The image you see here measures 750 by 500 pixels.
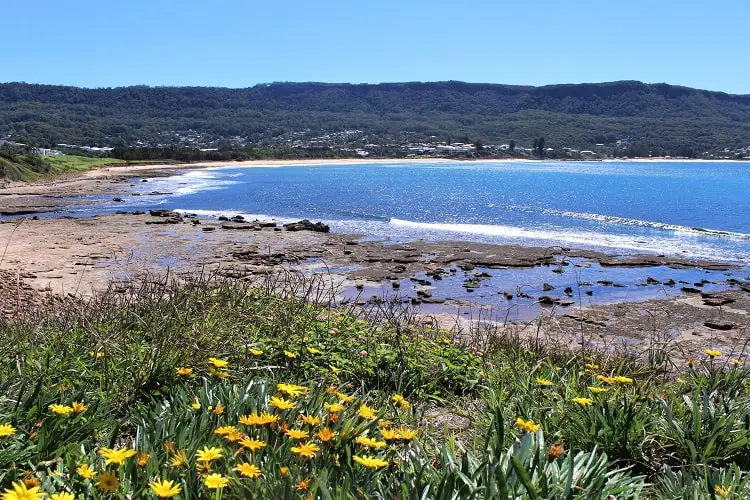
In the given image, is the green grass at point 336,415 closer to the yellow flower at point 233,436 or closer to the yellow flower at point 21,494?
the yellow flower at point 233,436

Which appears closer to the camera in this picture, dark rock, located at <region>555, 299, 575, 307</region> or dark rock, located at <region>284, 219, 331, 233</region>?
dark rock, located at <region>555, 299, 575, 307</region>

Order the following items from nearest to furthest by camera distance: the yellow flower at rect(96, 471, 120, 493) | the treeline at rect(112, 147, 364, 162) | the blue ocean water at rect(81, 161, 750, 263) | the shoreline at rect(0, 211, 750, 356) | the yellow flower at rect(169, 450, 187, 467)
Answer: the yellow flower at rect(96, 471, 120, 493) < the yellow flower at rect(169, 450, 187, 467) < the shoreline at rect(0, 211, 750, 356) < the blue ocean water at rect(81, 161, 750, 263) < the treeline at rect(112, 147, 364, 162)

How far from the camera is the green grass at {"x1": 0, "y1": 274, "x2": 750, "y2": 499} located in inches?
112

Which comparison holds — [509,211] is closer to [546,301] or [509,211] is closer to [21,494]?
[546,301]

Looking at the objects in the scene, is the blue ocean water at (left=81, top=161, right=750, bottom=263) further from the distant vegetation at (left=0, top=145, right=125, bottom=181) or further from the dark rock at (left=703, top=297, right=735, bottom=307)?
the distant vegetation at (left=0, top=145, right=125, bottom=181)

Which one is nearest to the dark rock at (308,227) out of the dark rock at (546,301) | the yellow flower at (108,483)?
the dark rock at (546,301)

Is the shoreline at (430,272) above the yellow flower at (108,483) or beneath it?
beneath

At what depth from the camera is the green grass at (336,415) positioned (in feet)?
9.32

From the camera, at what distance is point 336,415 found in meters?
3.37

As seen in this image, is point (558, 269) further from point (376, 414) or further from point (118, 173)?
point (118, 173)

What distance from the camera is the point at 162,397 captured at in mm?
4453

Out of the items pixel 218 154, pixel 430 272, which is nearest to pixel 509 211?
pixel 430 272

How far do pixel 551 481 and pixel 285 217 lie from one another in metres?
35.8

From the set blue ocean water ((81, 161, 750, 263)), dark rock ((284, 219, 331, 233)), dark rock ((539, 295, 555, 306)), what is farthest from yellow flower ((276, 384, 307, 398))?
dark rock ((284, 219, 331, 233))
